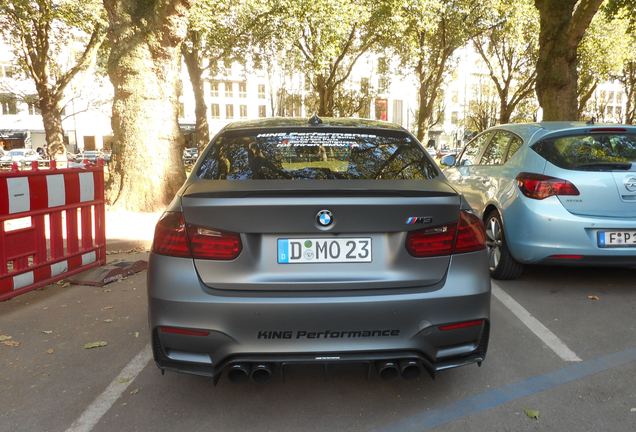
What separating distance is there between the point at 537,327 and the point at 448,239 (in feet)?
6.73

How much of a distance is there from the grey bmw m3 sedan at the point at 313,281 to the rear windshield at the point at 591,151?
2.86 metres

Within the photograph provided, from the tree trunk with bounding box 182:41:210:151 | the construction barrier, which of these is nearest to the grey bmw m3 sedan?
the construction barrier

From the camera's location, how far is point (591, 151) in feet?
17.2

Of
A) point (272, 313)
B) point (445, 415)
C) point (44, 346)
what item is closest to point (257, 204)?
point (272, 313)

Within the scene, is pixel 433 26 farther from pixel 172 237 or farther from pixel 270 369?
pixel 270 369

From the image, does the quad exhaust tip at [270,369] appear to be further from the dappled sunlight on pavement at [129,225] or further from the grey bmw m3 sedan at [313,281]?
the dappled sunlight on pavement at [129,225]

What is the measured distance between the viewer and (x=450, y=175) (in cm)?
769

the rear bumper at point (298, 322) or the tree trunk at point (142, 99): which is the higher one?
the tree trunk at point (142, 99)

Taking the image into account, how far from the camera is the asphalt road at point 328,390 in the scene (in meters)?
2.90

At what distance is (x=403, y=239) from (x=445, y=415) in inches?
39.1

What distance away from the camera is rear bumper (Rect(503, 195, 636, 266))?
4988mm

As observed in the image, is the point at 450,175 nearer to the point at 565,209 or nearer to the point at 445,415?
the point at 565,209

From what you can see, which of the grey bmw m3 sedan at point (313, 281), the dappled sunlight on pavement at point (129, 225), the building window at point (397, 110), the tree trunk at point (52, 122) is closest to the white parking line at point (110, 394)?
the grey bmw m3 sedan at point (313, 281)

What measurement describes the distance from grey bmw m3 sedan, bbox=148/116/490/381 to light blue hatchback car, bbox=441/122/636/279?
8.53 feet
